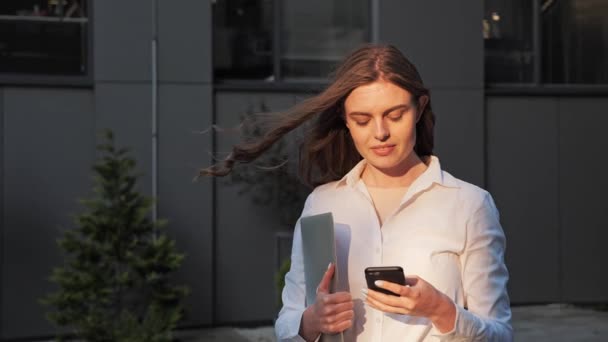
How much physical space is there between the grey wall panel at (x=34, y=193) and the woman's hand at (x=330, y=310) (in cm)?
795

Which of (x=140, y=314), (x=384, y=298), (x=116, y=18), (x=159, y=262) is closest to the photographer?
(x=384, y=298)

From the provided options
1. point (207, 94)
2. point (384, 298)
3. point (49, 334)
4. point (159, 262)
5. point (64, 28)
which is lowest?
point (49, 334)

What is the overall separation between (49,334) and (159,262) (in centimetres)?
200

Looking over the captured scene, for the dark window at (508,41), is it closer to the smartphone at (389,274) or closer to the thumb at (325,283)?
the thumb at (325,283)

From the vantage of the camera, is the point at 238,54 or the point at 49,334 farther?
the point at 238,54

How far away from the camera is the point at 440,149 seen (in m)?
11.2

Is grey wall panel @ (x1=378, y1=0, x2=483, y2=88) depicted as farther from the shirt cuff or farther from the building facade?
the shirt cuff

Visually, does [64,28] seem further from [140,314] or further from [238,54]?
[140,314]

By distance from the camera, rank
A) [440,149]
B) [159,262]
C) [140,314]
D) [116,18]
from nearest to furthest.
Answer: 1. [159,262]
2. [140,314]
3. [116,18]
4. [440,149]

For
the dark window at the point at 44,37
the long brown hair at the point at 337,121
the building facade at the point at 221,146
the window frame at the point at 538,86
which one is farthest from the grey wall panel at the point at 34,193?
the long brown hair at the point at 337,121

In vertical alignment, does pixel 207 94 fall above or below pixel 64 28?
below

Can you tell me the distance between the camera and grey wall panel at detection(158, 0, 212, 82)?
410 inches

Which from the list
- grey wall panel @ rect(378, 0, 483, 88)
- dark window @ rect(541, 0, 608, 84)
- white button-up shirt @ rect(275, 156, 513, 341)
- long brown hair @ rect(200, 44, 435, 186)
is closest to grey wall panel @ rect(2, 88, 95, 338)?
grey wall panel @ rect(378, 0, 483, 88)

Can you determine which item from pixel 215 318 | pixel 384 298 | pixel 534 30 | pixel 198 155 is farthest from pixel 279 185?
pixel 384 298
